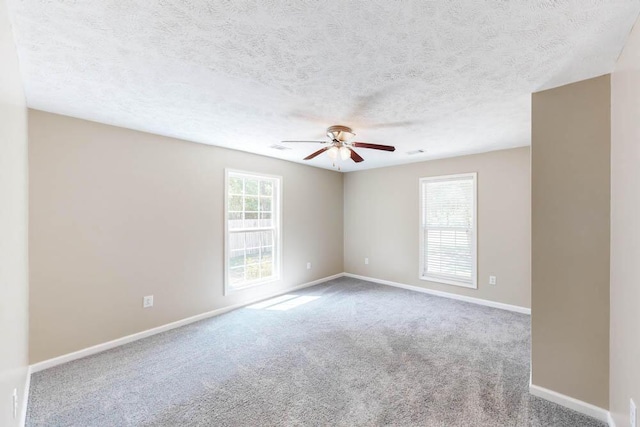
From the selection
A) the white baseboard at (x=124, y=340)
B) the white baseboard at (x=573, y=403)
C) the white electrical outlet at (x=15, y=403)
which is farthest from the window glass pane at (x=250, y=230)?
the white baseboard at (x=573, y=403)

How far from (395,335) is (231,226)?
271 centimetres

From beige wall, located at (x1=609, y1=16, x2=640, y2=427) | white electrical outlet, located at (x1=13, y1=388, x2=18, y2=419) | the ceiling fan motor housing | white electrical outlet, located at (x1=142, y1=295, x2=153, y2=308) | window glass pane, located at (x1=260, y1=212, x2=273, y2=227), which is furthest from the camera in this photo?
window glass pane, located at (x1=260, y1=212, x2=273, y2=227)

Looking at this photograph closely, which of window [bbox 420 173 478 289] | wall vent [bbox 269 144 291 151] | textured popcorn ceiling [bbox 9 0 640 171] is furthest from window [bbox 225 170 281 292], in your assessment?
window [bbox 420 173 478 289]

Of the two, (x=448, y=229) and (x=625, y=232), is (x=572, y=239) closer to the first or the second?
(x=625, y=232)

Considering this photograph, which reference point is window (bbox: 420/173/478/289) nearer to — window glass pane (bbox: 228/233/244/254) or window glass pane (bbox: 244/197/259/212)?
window glass pane (bbox: 244/197/259/212)

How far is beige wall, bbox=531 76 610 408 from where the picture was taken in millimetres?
1882

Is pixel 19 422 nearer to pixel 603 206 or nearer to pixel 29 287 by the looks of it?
pixel 29 287

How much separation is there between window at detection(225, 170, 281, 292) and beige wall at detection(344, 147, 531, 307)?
6.35ft

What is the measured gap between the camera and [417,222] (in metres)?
4.96

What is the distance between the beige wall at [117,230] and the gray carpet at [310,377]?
353mm

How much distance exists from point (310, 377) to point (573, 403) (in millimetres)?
1966

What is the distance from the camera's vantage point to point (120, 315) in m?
2.97

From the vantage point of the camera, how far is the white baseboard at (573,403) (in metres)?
1.87

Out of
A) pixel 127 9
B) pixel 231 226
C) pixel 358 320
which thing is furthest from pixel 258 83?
pixel 358 320
